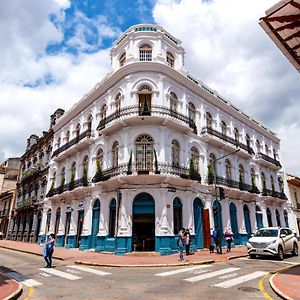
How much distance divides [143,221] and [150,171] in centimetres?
345

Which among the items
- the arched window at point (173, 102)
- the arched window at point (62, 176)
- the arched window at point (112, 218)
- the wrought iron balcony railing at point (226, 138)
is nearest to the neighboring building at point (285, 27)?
the arched window at point (173, 102)

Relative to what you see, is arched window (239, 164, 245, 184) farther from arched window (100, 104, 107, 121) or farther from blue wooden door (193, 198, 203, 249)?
arched window (100, 104, 107, 121)

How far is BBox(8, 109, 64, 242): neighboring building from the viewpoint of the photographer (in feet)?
102

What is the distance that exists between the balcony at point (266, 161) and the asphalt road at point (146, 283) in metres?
19.0

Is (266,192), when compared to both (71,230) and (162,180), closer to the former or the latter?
(162,180)

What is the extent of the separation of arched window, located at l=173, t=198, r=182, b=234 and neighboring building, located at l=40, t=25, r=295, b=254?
0.07 metres

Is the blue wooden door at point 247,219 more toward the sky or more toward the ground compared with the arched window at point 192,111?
more toward the ground

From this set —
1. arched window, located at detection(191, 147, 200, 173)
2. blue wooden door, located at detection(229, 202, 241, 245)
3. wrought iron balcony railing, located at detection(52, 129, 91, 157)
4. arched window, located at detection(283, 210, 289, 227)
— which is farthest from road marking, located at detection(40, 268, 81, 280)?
arched window, located at detection(283, 210, 289, 227)

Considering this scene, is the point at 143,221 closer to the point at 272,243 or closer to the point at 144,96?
the point at 272,243

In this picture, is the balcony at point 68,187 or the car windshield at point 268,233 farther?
the balcony at point 68,187

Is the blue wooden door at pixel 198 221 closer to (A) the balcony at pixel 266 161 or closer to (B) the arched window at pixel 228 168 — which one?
(B) the arched window at pixel 228 168

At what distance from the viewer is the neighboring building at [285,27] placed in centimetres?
758

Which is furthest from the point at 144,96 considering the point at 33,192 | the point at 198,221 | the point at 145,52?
the point at 33,192

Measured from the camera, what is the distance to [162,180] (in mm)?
18188
